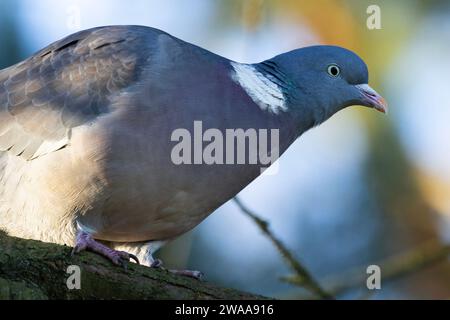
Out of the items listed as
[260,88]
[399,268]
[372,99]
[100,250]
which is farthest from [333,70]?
[100,250]

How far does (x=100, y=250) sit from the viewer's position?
185 inches

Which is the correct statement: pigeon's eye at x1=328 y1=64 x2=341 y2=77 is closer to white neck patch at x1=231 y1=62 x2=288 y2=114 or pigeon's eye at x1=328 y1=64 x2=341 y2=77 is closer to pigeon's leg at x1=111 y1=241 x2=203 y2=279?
white neck patch at x1=231 y1=62 x2=288 y2=114

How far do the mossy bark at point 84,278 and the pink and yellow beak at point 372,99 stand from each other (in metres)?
2.22

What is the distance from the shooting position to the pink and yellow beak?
610cm

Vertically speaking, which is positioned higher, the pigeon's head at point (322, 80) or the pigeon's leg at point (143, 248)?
the pigeon's head at point (322, 80)

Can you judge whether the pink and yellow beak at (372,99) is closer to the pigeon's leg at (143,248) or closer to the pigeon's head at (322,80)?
the pigeon's head at (322,80)

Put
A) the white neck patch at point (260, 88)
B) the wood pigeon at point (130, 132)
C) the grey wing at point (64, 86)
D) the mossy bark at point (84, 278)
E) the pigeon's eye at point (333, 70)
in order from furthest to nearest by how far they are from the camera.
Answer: the pigeon's eye at point (333, 70)
the white neck patch at point (260, 88)
the grey wing at point (64, 86)
the wood pigeon at point (130, 132)
the mossy bark at point (84, 278)

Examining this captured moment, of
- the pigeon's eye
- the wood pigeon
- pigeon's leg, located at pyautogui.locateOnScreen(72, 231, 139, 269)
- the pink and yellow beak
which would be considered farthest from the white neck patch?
pigeon's leg, located at pyautogui.locateOnScreen(72, 231, 139, 269)

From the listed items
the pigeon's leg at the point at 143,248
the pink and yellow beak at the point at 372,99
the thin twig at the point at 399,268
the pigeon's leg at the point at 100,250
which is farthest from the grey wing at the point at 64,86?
the thin twig at the point at 399,268

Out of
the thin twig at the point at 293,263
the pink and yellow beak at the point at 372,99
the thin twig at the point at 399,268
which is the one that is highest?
the pink and yellow beak at the point at 372,99

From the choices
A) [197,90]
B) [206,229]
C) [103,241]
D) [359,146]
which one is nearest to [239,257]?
[206,229]

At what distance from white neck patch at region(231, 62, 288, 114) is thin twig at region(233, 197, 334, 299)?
2.38 ft

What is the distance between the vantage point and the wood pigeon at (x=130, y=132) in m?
5.14

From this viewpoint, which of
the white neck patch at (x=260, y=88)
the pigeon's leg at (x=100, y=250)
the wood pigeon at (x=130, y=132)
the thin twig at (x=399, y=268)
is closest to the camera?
the pigeon's leg at (x=100, y=250)
